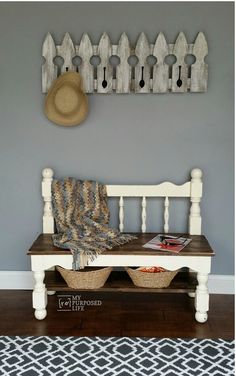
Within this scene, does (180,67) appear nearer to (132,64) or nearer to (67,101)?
(132,64)

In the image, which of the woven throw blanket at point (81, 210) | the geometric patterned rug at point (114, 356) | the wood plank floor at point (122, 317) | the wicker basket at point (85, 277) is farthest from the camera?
the woven throw blanket at point (81, 210)

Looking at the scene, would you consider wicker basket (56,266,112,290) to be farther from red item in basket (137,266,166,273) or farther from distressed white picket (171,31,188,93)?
distressed white picket (171,31,188,93)

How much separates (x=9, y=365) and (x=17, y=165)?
135cm

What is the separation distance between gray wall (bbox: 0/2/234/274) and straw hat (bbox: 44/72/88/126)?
15cm

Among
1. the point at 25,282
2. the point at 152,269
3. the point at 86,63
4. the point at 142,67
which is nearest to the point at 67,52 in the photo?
the point at 86,63

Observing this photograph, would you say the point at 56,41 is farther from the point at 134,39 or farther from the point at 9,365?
the point at 9,365

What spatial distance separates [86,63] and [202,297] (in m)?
1.68

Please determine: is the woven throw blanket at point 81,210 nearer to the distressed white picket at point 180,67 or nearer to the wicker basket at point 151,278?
the wicker basket at point 151,278

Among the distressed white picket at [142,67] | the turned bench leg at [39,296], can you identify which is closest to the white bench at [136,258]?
the turned bench leg at [39,296]

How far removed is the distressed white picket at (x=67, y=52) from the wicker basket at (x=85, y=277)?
1325 millimetres

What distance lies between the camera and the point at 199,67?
2.60 m

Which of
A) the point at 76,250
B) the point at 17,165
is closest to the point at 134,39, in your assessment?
the point at 17,165

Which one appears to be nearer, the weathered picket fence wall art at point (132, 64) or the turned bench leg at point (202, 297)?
the turned bench leg at point (202, 297)

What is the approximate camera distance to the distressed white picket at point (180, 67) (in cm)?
258
